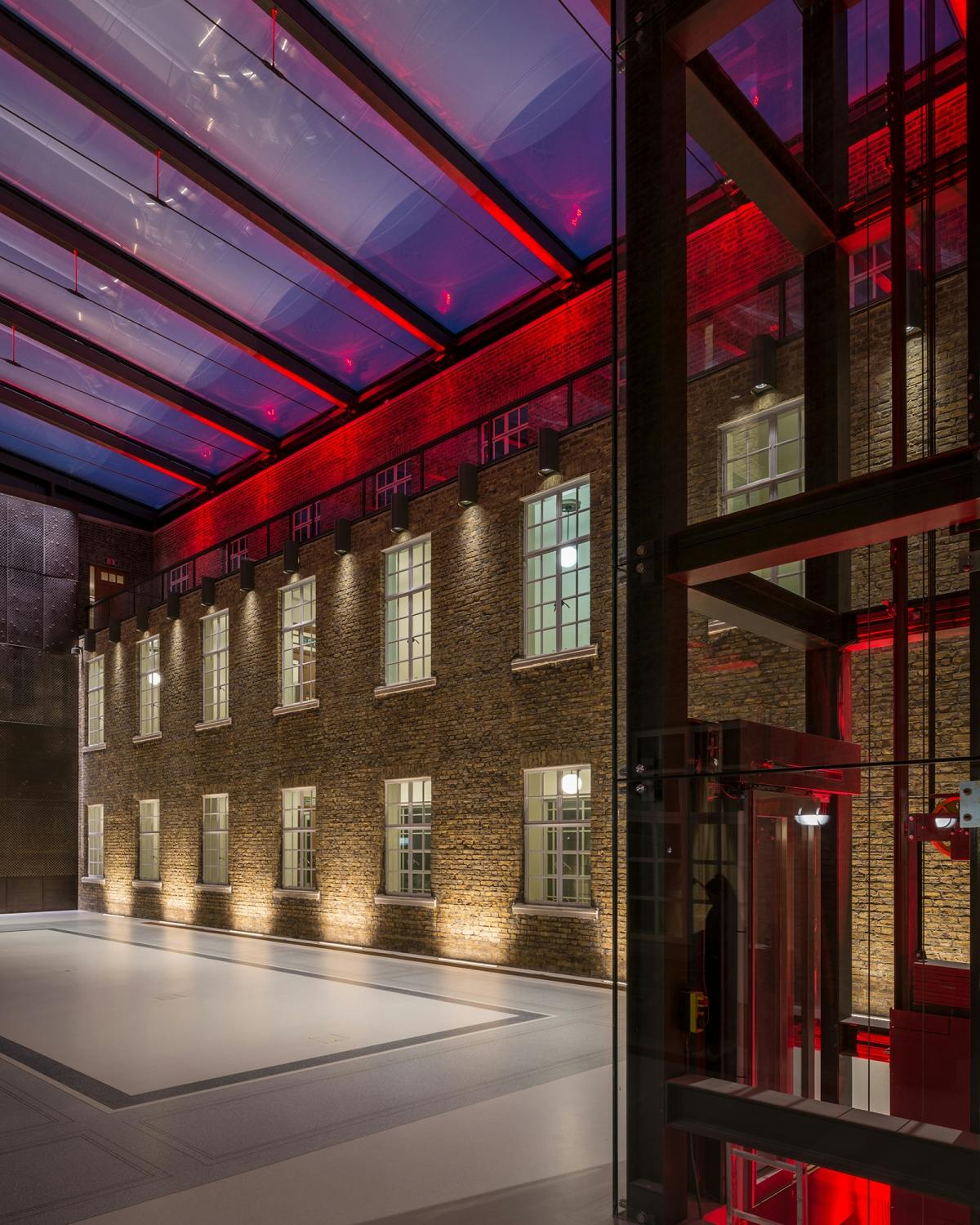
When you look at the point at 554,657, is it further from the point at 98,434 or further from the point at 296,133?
the point at 98,434

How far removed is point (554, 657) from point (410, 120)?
6.50 meters

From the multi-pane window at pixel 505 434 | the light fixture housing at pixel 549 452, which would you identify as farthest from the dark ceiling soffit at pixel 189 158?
the light fixture housing at pixel 549 452

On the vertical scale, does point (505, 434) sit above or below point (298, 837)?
above

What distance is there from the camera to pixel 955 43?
360cm

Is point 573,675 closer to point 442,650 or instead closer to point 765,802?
point 442,650

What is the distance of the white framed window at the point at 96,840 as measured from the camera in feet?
80.1

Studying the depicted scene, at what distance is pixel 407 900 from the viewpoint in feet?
47.4

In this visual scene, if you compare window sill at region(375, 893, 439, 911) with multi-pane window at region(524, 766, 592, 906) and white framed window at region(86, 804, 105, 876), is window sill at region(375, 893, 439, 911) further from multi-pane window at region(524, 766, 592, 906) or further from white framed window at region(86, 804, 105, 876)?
white framed window at region(86, 804, 105, 876)

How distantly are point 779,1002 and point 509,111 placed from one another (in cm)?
1093

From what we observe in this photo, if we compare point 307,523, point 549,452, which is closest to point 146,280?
point 307,523

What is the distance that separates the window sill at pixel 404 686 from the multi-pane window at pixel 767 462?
1054cm

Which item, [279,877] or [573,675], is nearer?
[573,675]

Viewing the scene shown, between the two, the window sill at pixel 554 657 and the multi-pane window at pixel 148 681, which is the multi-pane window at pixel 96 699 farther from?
the window sill at pixel 554 657

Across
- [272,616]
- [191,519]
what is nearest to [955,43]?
[272,616]
